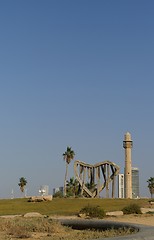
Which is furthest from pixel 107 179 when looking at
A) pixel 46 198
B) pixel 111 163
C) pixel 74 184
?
pixel 74 184

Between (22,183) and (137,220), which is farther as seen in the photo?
(22,183)

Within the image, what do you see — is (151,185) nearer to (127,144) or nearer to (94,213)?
(127,144)

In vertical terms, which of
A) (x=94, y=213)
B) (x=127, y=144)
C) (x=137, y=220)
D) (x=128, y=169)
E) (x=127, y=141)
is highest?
(x=127, y=141)

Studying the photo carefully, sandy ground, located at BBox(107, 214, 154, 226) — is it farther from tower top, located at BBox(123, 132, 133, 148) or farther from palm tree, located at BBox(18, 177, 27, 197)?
palm tree, located at BBox(18, 177, 27, 197)

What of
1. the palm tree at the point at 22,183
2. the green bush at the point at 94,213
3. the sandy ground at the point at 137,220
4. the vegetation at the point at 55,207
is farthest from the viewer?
the palm tree at the point at 22,183

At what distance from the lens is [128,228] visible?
48.6ft

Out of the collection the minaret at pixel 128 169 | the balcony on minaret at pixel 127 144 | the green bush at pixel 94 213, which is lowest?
the green bush at pixel 94 213

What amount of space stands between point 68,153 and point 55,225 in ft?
273

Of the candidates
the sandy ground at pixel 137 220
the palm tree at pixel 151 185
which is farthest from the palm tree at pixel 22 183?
the sandy ground at pixel 137 220

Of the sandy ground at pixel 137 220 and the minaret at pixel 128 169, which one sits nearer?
the sandy ground at pixel 137 220

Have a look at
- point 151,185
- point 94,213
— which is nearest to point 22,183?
point 151,185

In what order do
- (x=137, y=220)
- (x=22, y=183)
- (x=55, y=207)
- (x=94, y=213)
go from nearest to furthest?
(x=137, y=220) < (x=94, y=213) < (x=55, y=207) < (x=22, y=183)

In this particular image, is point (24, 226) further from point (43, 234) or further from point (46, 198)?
point (46, 198)

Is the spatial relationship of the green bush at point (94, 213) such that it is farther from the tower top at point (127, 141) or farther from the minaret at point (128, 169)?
the tower top at point (127, 141)
